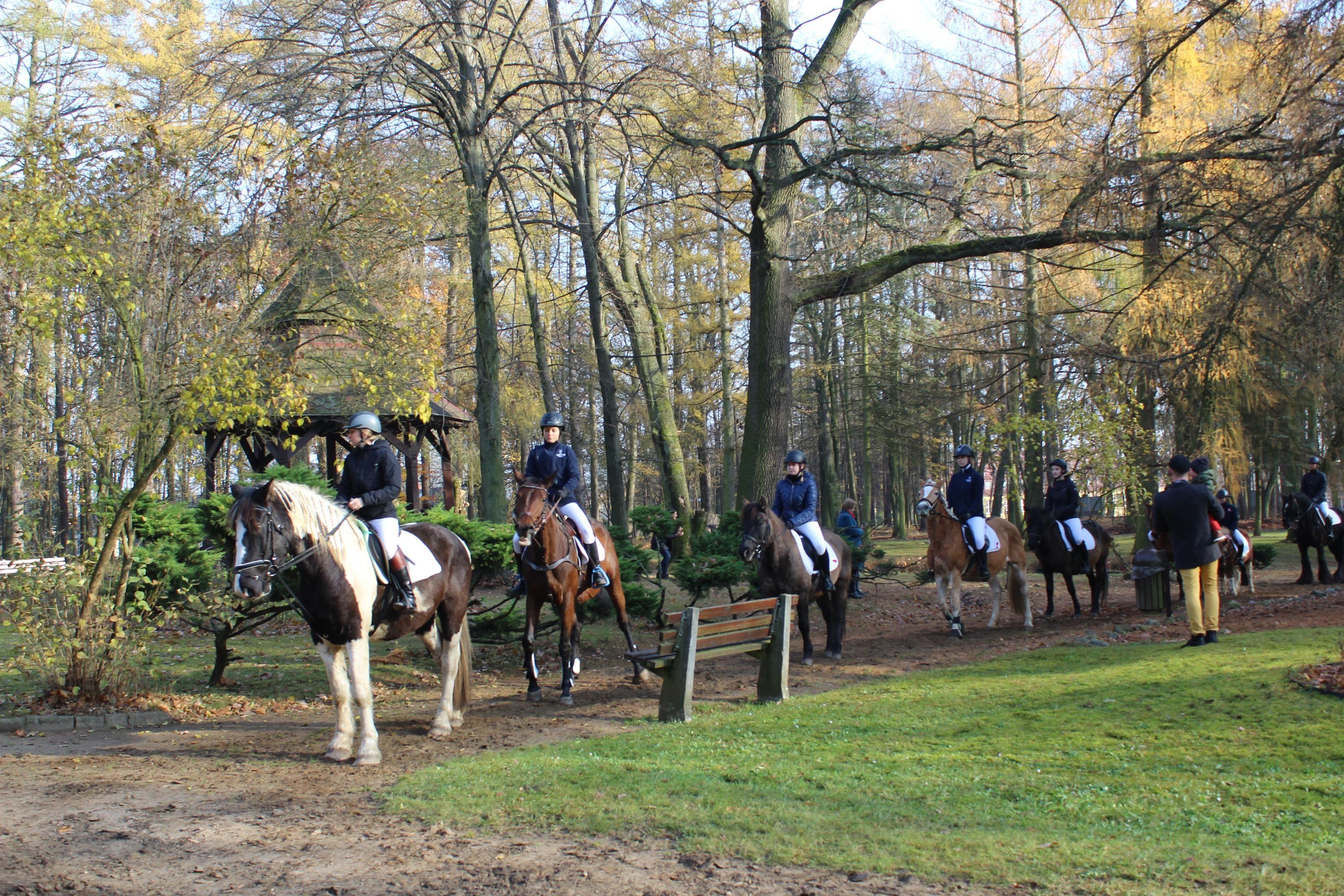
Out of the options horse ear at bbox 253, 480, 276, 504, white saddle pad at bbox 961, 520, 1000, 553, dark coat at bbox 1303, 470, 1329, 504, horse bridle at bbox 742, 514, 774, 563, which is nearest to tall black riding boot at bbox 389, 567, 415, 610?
horse ear at bbox 253, 480, 276, 504

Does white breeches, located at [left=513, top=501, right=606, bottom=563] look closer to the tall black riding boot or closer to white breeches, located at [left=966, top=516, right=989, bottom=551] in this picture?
the tall black riding boot

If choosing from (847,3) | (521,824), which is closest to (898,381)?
(847,3)

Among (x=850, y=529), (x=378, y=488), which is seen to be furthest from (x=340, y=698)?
(x=850, y=529)

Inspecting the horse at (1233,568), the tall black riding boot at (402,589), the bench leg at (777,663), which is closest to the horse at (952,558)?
the horse at (1233,568)

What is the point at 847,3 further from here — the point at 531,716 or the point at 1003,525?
the point at 531,716

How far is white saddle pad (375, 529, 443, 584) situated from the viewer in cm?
813

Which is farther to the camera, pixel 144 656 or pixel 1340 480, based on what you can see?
pixel 1340 480

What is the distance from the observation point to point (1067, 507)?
49.2 feet

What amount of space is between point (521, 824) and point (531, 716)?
146 inches

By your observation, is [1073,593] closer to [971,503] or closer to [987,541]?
[987,541]

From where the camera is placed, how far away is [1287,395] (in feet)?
74.9

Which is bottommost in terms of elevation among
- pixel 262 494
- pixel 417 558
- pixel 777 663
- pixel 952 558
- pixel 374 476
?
pixel 777 663

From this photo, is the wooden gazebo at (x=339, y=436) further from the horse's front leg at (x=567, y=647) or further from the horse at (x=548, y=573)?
the horse's front leg at (x=567, y=647)

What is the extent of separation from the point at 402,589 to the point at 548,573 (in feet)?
6.80
